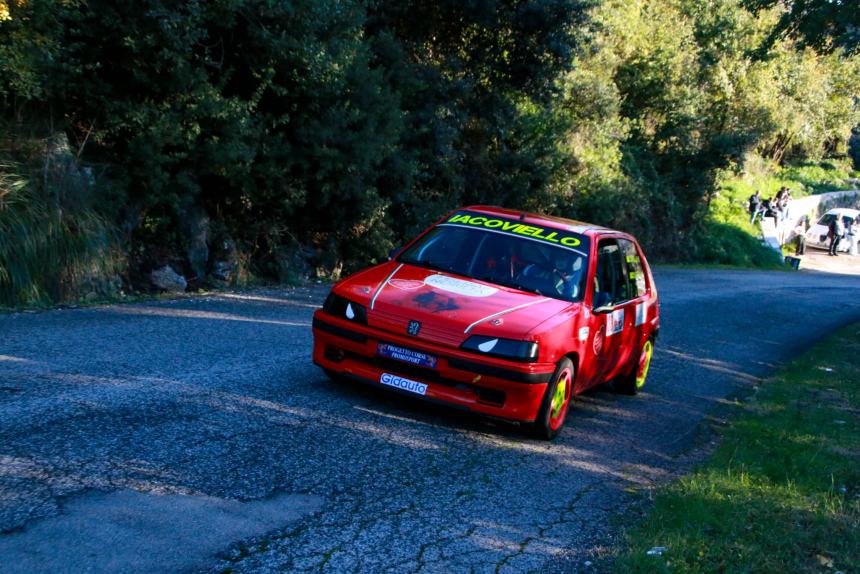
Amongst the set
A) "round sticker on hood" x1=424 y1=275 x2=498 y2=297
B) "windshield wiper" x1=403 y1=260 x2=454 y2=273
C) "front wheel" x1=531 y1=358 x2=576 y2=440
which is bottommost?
"front wheel" x1=531 y1=358 x2=576 y2=440

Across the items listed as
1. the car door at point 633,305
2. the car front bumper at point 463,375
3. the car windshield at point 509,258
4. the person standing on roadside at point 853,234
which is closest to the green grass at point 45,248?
the car windshield at point 509,258

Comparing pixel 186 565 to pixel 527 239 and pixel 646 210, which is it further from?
pixel 646 210

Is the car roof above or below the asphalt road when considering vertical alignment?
above

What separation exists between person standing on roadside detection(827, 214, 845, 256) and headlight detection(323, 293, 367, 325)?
142ft

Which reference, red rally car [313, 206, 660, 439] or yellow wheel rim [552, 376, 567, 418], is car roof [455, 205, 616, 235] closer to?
red rally car [313, 206, 660, 439]

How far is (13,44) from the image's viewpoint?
37.1 ft

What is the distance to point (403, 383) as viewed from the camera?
23.2 feet

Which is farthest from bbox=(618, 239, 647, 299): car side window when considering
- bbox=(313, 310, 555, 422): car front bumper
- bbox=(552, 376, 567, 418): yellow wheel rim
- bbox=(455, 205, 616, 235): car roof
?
bbox=(313, 310, 555, 422): car front bumper

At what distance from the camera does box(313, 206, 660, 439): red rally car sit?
689cm

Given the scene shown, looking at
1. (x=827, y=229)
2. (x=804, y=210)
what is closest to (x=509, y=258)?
(x=827, y=229)

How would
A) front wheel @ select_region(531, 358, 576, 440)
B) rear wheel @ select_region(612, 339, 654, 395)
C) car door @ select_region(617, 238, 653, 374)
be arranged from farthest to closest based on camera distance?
rear wheel @ select_region(612, 339, 654, 395)
car door @ select_region(617, 238, 653, 374)
front wheel @ select_region(531, 358, 576, 440)

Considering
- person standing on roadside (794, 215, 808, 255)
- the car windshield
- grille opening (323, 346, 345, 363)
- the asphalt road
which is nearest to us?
the asphalt road

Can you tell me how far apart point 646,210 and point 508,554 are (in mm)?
29560

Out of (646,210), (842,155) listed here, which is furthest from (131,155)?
(842,155)
